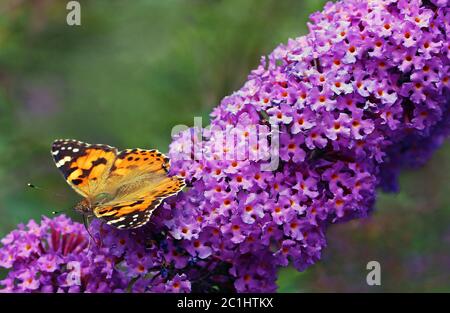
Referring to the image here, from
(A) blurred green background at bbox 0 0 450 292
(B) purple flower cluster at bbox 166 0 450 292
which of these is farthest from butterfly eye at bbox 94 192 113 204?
(A) blurred green background at bbox 0 0 450 292

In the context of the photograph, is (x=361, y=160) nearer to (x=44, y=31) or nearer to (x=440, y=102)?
(x=440, y=102)

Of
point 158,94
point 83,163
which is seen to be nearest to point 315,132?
point 83,163

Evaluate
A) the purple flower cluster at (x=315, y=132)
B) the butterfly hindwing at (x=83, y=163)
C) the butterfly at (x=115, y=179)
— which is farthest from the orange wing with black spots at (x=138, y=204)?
the butterfly hindwing at (x=83, y=163)

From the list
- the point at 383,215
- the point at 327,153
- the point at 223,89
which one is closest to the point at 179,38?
the point at 223,89

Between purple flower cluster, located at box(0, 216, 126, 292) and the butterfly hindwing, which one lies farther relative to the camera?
the butterfly hindwing

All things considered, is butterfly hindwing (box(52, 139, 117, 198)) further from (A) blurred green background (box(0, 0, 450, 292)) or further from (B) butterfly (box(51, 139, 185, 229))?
(A) blurred green background (box(0, 0, 450, 292))

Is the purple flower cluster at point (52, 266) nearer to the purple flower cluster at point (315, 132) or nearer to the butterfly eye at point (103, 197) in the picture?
the butterfly eye at point (103, 197)

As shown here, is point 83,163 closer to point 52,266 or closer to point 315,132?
point 52,266
